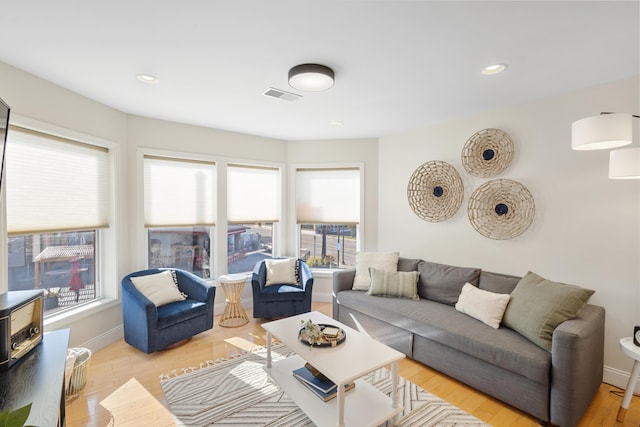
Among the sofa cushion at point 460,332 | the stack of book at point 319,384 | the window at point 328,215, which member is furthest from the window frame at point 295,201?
the stack of book at point 319,384

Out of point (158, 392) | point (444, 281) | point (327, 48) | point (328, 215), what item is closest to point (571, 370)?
point (444, 281)

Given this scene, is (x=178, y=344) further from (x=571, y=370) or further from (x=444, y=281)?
(x=571, y=370)

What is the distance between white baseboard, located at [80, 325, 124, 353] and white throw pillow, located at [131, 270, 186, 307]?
0.64 m

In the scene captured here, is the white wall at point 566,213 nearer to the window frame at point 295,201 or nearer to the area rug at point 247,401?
the window frame at point 295,201

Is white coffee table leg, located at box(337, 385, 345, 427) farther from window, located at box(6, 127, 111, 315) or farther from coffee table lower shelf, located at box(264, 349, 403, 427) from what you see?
window, located at box(6, 127, 111, 315)

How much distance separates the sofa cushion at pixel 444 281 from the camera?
3160mm

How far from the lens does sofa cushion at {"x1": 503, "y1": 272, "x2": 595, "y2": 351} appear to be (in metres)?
2.19

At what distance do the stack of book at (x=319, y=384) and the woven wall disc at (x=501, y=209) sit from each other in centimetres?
226

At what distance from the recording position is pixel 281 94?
2844mm

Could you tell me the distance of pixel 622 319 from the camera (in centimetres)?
247

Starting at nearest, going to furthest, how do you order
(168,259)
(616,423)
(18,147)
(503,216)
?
(616,423) → (18,147) → (503,216) → (168,259)

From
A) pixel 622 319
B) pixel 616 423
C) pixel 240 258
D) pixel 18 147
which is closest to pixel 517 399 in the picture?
pixel 616 423

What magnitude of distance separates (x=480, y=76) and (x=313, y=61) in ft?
4.66

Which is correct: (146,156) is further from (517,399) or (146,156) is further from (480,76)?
(517,399)
